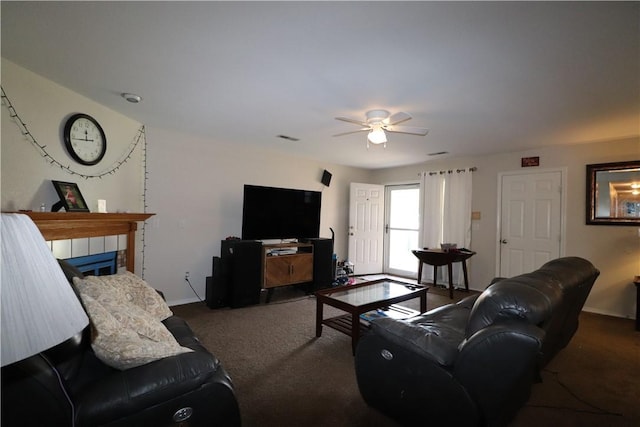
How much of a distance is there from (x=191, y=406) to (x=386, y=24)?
6.86ft

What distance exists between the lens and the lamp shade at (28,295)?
0.59m

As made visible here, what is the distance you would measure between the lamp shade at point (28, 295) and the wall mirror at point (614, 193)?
5.19 metres

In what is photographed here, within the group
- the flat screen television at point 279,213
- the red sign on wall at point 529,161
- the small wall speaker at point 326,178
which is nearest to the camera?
the flat screen television at point 279,213

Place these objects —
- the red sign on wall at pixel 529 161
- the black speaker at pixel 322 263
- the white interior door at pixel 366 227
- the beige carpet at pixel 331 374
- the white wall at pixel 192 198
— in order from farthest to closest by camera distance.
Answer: the white interior door at pixel 366 227, the black speaker at pixel 322 263, the red sign on wall at pixel 529 161, the white wall at pixel 192 198, the beige carpet at pixel 331 374

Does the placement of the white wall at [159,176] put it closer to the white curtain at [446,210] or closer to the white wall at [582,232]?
the white curtain at [446,210]

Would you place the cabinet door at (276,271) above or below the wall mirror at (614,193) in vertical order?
below

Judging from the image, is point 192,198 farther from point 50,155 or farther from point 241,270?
point 50,155

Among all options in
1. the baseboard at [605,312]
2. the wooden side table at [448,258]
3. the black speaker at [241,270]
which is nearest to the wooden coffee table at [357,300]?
the black speaker at [241,270]

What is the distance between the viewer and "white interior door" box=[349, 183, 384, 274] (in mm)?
5809

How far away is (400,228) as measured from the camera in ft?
20.2

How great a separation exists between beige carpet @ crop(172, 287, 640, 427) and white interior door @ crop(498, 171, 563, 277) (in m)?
1.03

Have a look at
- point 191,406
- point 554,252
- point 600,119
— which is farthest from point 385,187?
point 191,406

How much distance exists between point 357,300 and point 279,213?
1987 millimetres

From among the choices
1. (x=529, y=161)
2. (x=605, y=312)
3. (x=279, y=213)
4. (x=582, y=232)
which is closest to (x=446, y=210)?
(x=529, y=161)
